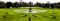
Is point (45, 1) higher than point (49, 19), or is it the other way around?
point (45, 1)

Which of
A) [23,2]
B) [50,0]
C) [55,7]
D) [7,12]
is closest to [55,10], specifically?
[55,7]

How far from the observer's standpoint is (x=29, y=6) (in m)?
0.85

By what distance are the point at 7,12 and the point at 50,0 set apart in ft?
1.73

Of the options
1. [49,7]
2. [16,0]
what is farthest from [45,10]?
[16,0]

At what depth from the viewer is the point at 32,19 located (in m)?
0.83

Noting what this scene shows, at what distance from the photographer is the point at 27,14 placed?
837 millimetres

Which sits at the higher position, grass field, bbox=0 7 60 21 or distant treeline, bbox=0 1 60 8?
distant treeline, bbox=0 1 60 8

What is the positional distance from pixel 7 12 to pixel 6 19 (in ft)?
0.26

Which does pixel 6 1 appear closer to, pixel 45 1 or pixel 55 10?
pixel 45 1

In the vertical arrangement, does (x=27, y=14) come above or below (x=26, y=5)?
below

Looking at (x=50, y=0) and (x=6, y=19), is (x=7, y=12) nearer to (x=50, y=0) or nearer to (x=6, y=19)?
(x=6, y=19)

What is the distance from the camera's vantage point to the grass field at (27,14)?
2.72ft

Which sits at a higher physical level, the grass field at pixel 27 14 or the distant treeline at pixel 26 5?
the distant treeline at pixel 26 5

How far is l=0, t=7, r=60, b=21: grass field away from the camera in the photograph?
829 mm
